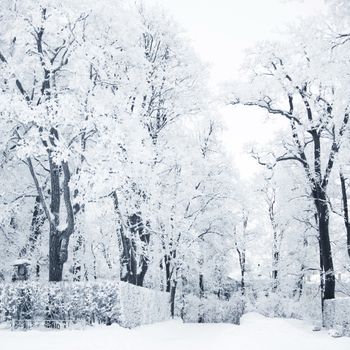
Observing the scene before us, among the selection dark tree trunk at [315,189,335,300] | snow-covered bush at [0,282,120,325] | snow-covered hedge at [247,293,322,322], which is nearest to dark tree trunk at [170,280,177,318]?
snow-covered hedge at [247,293,322,322]

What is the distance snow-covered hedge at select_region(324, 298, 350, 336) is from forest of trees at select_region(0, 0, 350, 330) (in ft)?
4.78

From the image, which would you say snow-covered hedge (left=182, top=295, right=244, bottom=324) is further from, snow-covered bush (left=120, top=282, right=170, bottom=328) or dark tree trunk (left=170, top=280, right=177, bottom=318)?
snow-covered bush (left=120, top=282, right=170, bottom=328)

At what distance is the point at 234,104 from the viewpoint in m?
23.2

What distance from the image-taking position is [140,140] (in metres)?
16.8

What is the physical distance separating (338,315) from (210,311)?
15796 millimetres

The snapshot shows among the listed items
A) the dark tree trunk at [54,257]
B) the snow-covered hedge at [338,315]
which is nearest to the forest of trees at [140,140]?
the dark tree trunk at [54,257]

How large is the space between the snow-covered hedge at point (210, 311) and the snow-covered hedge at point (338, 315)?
1372 centimetres

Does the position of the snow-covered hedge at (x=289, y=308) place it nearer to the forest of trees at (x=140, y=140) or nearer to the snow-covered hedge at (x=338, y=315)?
the forest of trees at (x=140, y=140)

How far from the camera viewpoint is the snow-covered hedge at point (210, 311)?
33188 mm

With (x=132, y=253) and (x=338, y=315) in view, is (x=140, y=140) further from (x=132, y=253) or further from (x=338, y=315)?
(x=338, y=315)

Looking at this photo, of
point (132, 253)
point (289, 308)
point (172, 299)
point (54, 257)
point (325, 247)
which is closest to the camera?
point (54, 257)

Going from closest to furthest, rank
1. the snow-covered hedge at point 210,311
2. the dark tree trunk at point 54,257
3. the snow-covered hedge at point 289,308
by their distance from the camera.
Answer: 1. the dark tree trunk at point 54,257
2. the snow-covered hedge at point 289,308
3. the snow-covered hedge at point 210,311

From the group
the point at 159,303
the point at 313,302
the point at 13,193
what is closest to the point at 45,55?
the point at 13,193

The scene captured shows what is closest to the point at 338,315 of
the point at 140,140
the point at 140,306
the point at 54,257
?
the point at 140,306
